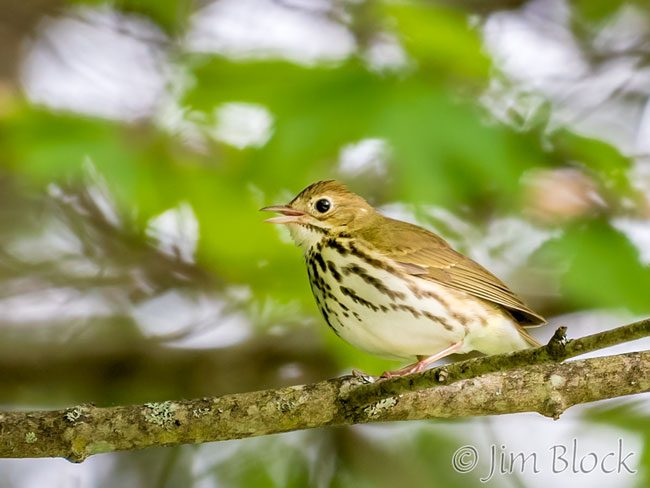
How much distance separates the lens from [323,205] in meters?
5.09

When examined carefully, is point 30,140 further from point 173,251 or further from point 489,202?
point 489,202

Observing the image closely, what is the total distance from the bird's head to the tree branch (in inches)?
46.9

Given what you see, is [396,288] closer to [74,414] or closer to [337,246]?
[337,246]

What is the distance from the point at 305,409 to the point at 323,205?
146cm

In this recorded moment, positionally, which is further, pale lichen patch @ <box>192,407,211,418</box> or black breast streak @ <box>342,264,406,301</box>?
black breast streak @ <box>342,264,406,301</box>

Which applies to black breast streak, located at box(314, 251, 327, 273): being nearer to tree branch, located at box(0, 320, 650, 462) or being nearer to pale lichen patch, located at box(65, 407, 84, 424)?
tree branch, located at box(0, 320, 650, 462)

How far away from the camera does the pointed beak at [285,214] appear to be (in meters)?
4.89

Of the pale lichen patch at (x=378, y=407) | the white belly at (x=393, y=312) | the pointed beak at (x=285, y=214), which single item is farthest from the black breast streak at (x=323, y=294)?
the pale lichen patch at (x=378, y=407)

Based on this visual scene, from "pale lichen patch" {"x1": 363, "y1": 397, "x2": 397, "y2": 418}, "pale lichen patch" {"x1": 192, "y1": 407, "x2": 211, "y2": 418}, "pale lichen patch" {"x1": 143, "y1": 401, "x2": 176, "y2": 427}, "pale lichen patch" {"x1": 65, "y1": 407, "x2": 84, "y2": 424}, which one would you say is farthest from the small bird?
"pale lichen patch" {"x1": 65, "y1": 407, "x2": 84, "y2": 424}

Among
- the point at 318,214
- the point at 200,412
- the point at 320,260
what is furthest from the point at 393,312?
the point at 200,412

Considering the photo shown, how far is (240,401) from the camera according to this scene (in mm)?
3873

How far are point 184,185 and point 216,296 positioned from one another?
4.33 ft

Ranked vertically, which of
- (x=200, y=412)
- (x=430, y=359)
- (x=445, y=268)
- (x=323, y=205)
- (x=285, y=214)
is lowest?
(x=200, y=412)

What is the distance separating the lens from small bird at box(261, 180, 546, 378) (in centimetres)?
452
